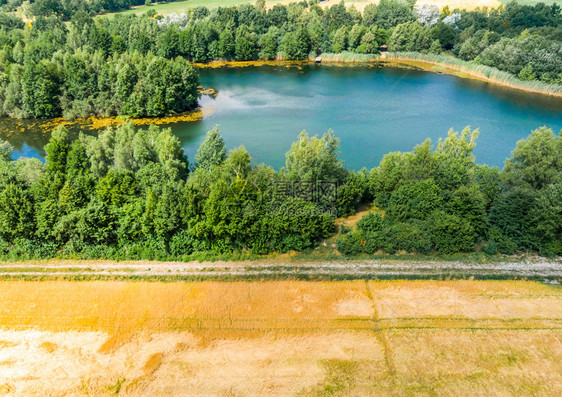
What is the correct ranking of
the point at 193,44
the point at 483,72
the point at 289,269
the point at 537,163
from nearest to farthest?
the point at 289,269
the point at 537,163
the point at 483,72
the point at 193,44

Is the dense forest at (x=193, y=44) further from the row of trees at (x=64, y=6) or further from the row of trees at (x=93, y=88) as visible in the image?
the row of trees at (x=64, y=6)

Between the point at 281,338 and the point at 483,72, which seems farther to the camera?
the point at 483,72

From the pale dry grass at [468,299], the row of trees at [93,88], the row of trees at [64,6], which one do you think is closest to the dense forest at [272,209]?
the pale dry grass at [468,299]

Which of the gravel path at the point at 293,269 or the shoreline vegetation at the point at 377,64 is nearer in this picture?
the gravel path at the point at 293,269

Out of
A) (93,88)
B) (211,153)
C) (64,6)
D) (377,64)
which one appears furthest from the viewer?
(64,6)

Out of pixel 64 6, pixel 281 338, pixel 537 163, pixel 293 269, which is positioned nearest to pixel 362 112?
pixel 537 163

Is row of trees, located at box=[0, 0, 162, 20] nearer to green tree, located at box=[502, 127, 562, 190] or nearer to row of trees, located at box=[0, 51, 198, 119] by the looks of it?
row of trees, located at box=[0, 51, 198, 119]

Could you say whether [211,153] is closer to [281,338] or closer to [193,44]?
[281,338]

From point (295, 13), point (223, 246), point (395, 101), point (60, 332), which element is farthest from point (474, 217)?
point (295, 13)
